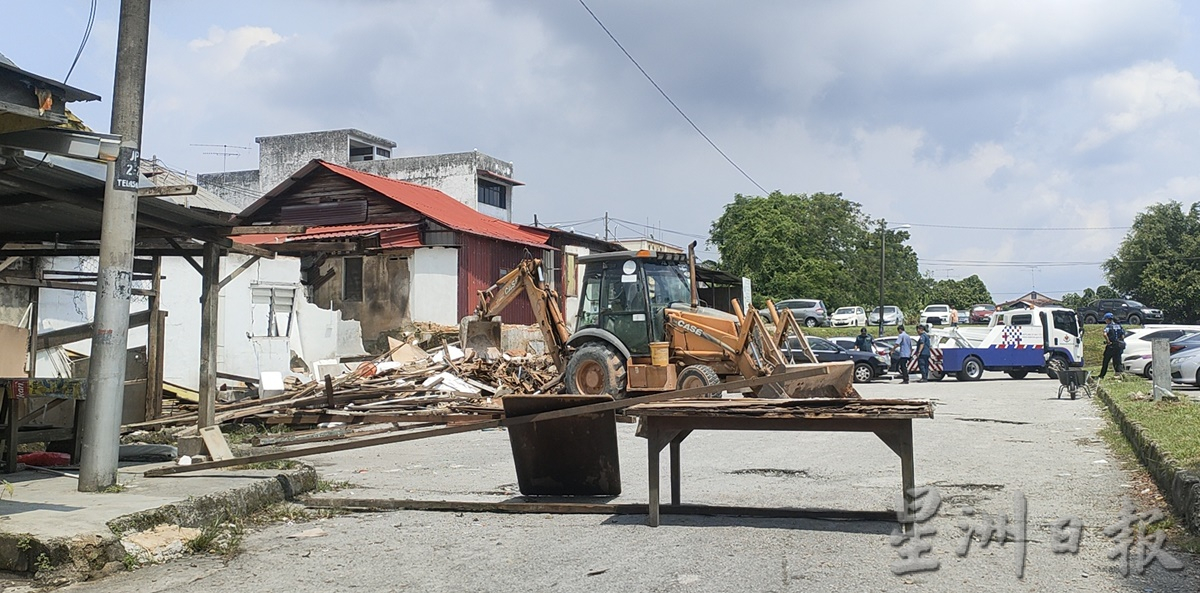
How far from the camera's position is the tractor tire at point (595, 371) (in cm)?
1727

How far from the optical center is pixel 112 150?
7.86 metres

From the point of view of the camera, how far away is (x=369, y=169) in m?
50.6

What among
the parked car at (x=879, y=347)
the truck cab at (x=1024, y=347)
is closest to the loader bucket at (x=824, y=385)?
the truck cab at (x=1024, y=347)

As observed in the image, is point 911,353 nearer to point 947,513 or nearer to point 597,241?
point 597,241

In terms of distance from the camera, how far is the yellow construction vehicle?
1667cm

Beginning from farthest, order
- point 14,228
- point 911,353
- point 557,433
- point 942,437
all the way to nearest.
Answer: point 911,353 < point 942,437 < point 14,228 < point 557,433

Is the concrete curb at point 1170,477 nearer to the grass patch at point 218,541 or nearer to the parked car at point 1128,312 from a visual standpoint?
the grass patch at point 218,541

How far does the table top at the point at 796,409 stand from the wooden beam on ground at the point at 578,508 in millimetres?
965

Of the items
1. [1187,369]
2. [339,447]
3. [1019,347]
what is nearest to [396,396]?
[339,447]

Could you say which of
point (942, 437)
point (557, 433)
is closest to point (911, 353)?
point (942, 437)

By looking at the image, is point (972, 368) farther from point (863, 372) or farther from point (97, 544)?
point (97, 544)

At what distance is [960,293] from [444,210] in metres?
82.8

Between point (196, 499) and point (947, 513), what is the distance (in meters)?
5.90

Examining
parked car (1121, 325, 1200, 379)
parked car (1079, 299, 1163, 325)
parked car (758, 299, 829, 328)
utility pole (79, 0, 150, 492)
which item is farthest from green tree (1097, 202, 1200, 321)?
utility pole (79, 0, 150, 492)
